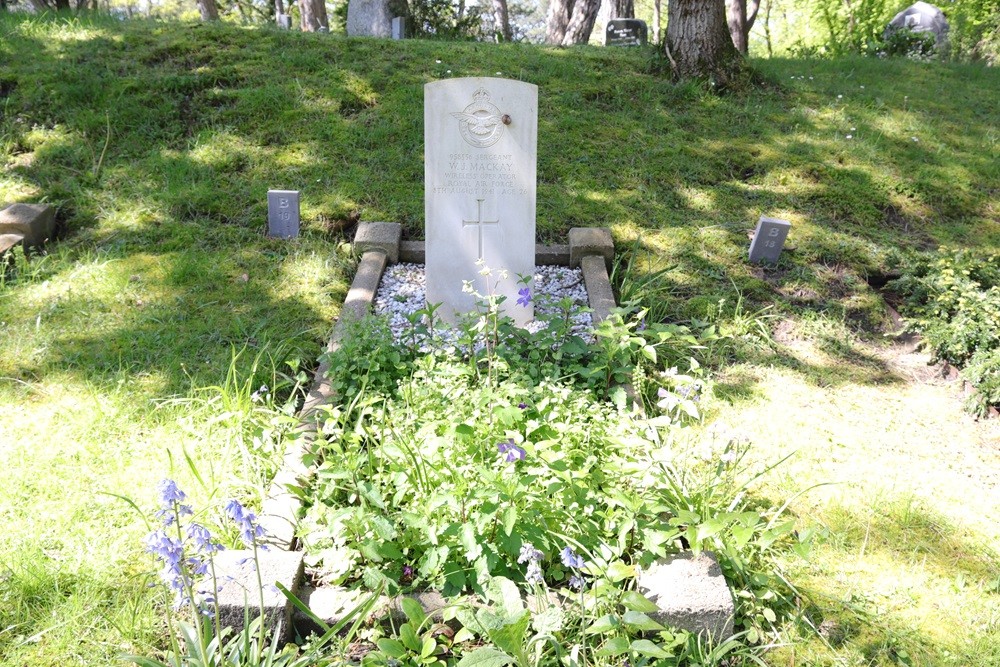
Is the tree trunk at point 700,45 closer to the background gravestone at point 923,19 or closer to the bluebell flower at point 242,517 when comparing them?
the bluebell flower at point 242,517

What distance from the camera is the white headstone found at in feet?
14.6

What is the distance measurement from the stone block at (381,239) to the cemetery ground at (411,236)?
0.14 meters

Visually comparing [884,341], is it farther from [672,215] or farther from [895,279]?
[672,215]

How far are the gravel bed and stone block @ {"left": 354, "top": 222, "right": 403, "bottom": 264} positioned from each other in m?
0.11

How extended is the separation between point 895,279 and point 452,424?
389 centimetres

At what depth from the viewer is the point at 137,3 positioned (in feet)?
96.5

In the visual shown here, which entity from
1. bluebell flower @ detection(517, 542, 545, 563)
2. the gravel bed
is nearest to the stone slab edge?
the gravel bed

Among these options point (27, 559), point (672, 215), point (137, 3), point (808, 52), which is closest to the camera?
point (27, 559)

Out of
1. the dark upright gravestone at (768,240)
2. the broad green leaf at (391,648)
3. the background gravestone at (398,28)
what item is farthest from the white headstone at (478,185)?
the background gravestone at (398,28)

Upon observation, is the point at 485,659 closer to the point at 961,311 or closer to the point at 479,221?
the point at 479,221

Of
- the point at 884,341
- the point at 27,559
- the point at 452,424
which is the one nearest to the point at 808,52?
the point at 884,341

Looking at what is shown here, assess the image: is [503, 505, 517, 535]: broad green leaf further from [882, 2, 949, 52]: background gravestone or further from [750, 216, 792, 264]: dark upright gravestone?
[882, 2, 949, 52]: background gravestone

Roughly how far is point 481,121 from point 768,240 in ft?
7.50

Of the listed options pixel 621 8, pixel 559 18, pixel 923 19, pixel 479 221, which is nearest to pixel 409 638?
pixel 479 221
